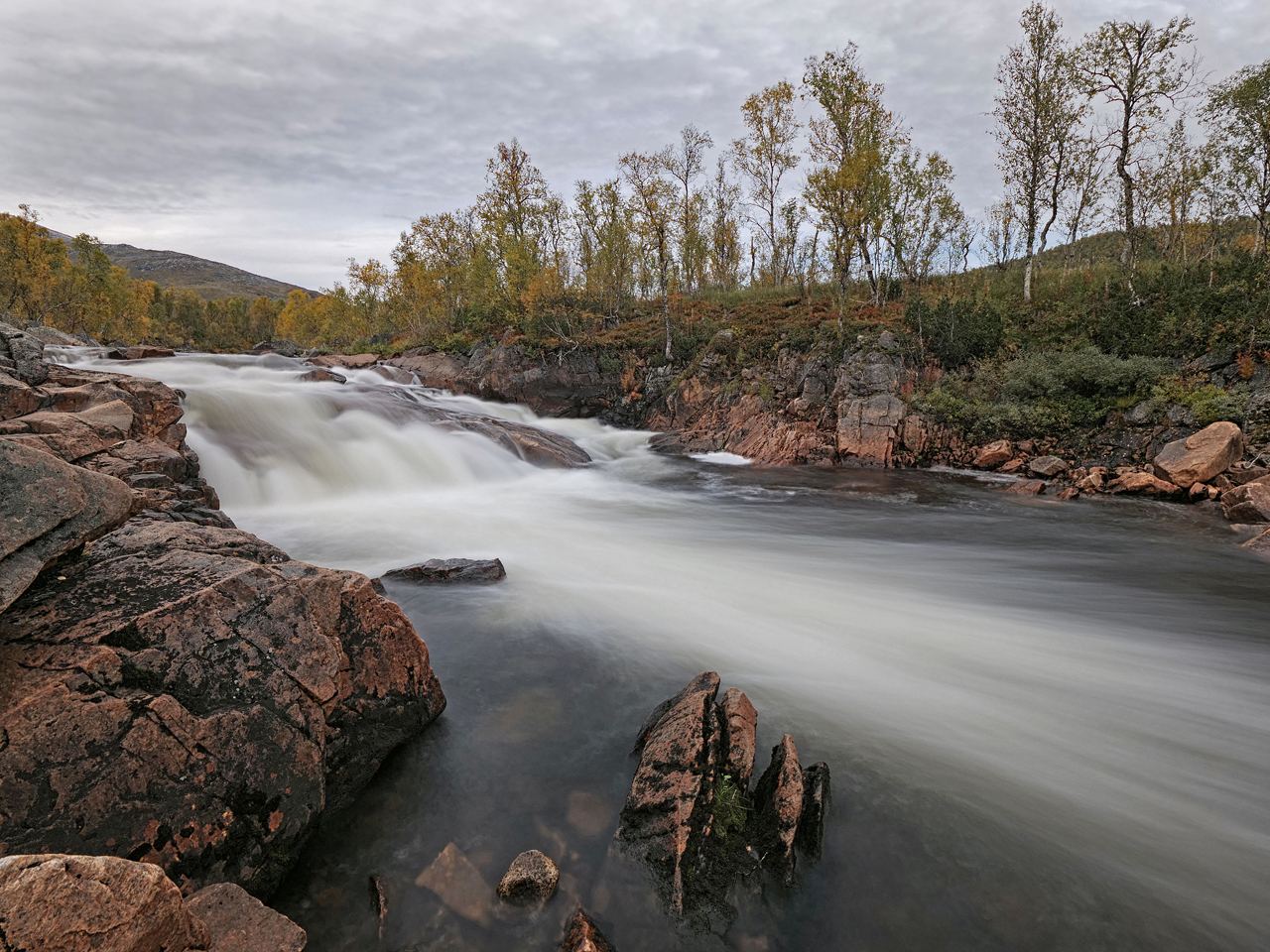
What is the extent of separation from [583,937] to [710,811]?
0.94 meters

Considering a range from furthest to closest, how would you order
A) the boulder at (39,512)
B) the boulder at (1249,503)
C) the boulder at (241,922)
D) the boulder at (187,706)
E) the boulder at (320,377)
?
the boulder at (320,377) → the boulder at (1249,503) → the boulder at (39,512) → the boulder at (187,706) → the boulder at (241,922)

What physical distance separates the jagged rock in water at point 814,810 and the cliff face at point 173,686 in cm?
279

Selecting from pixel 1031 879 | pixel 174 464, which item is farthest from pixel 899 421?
pixel 174 464

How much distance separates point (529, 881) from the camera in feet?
9.75

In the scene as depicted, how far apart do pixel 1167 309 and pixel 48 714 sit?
2347cm

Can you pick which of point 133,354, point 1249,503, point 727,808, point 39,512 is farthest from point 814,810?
point 133,354

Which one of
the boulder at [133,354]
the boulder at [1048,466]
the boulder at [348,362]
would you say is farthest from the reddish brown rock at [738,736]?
the boulder at [348,362]

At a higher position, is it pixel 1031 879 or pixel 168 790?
pixel 168 790

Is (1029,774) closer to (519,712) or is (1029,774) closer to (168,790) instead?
(519,712)

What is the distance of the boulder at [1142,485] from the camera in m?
11.7

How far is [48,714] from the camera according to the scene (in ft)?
8.33

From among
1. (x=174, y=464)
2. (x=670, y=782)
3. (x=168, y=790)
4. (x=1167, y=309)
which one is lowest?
(x=670, y=782)

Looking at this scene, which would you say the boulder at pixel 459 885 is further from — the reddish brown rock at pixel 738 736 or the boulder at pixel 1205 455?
the boulder at pixel 1205 455

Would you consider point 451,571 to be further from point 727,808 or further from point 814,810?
point 814,810
